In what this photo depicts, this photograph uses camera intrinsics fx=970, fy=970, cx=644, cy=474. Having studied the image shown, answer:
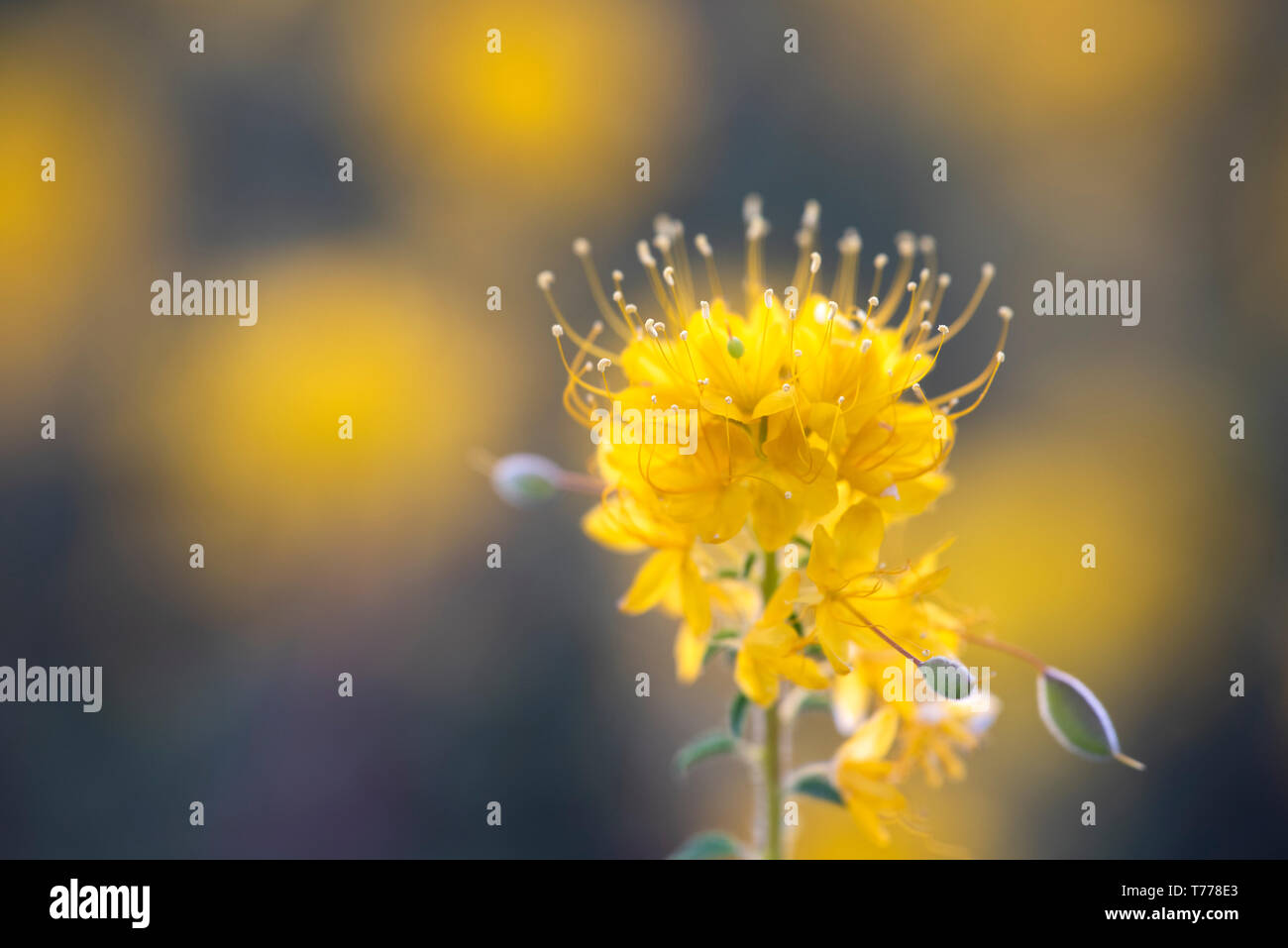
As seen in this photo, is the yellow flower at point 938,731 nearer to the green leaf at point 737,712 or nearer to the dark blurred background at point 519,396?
the green leaf at point 737,712

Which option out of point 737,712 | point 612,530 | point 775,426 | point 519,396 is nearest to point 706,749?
A: point 737,712

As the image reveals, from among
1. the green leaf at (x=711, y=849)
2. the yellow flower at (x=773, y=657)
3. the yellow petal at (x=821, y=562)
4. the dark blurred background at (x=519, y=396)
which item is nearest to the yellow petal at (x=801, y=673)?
the yellow flower at (x=773, y=657)

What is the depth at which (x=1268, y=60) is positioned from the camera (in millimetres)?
4527

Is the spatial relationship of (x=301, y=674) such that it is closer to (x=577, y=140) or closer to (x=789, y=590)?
(x=577, y=140)

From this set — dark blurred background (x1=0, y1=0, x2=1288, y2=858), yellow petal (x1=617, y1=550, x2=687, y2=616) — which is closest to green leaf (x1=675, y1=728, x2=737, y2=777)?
yellow petal (x1=617, y1=550, x2=687, y2=616)

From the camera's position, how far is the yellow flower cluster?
130 centimetres

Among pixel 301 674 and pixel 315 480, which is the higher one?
pixel 315 480

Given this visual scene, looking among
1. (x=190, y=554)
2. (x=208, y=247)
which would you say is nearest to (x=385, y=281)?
(x=208, y=247)

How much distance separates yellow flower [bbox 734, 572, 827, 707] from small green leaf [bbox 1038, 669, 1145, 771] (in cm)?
33

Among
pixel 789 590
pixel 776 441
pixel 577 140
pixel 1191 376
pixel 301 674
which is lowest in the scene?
pixel 301 674

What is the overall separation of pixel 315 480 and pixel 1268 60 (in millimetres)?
4903

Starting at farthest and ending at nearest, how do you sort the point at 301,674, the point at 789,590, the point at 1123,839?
the point at 301,674 → the point at 1123,839 → the point at 789,590

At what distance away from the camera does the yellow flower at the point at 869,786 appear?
1.44 metres
